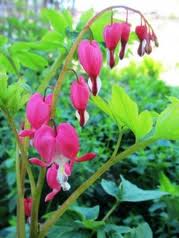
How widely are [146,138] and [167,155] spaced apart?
24.0 inches

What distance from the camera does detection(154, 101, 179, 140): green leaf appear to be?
78cm

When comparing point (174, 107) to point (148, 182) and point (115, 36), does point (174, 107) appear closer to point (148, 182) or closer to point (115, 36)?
point (115, 36)

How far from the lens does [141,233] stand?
0.98 m

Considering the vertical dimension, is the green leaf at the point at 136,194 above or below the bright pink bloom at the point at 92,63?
below

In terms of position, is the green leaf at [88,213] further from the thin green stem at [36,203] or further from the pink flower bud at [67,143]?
the pink flower bud at [67,143]

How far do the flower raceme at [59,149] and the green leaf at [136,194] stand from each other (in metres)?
0.31

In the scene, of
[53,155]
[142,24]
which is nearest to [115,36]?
[142,24]

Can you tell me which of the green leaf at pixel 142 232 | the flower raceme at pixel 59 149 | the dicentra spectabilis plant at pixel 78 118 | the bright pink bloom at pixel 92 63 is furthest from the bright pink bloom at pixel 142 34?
the green leaf at pixel 142 232

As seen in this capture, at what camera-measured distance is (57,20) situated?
3.87 feet

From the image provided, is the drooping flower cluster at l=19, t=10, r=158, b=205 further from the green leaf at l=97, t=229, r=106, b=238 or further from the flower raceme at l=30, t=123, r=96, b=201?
the green leaf at l=97, t=229, r=106, b=238

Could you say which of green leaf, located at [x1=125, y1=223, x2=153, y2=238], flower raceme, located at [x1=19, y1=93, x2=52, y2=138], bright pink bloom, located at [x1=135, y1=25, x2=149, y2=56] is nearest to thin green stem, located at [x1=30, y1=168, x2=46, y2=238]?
flower raceme, located at [x1=19, y1=93, x2=52, y2=138]

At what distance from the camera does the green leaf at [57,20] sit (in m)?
1.17

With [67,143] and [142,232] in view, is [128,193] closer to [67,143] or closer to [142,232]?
[142,232]

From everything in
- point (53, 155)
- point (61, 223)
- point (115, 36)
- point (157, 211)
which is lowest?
point (157, 211)
